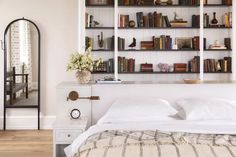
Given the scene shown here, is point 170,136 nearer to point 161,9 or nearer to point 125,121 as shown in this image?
point 125,121

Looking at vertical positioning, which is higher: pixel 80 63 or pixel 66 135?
pixel 80 63

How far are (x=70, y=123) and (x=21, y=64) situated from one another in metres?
3.05

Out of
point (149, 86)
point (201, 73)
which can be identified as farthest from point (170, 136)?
point (201, 73)

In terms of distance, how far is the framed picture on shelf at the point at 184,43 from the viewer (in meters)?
6.56

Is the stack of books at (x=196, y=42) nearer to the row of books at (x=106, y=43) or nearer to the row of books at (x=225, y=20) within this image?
the row of books at (x=225, y=20)

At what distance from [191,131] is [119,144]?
78cm

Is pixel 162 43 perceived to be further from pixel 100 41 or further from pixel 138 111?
pixel 138 111


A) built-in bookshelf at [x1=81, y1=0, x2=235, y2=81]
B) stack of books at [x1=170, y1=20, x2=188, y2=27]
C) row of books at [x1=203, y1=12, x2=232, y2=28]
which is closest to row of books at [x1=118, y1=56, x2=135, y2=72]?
built-in bookshelf at [x1=81, y1=0, x2=235, y2=81]

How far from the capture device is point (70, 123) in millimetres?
3822

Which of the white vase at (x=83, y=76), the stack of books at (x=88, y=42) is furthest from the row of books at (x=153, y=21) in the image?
the white vase at (x=83, y=76)

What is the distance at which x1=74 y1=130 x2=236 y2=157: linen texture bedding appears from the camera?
2561 millimetres

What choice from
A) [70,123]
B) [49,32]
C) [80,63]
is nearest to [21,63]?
[49,32]

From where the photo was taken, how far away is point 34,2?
6590 mm

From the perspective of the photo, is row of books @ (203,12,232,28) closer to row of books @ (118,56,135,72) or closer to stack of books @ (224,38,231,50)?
stack of books @ (224,38,231,50)
